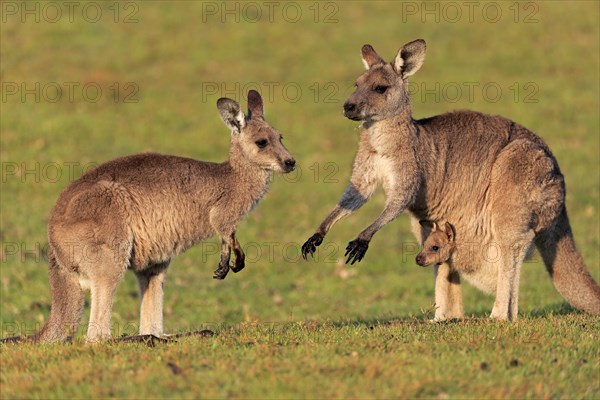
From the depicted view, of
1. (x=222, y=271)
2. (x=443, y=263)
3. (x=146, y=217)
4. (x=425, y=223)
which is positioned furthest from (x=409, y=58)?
(x=146, y=217)

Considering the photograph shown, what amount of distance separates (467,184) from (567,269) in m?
1.33

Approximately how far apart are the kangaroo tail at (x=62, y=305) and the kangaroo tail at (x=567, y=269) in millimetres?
4329

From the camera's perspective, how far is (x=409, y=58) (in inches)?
368

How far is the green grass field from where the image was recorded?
6582 mm

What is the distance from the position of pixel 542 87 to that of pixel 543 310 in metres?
12.7

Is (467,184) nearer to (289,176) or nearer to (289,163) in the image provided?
(289,163)

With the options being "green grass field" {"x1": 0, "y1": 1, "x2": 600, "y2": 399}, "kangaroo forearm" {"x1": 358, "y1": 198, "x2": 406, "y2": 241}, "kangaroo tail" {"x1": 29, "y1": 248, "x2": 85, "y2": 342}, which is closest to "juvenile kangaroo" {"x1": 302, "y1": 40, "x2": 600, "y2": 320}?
"kangaroo forearm" {"x1": 358, "y1": 198, "x2": 406, "y2": 241}

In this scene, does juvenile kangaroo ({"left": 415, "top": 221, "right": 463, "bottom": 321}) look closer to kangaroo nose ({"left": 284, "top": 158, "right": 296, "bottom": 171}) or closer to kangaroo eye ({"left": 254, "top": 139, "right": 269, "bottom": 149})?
kangaroo nose ({"left": 284, "top": 158, "right": 296, "bottom": 171})

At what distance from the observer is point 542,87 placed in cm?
2253

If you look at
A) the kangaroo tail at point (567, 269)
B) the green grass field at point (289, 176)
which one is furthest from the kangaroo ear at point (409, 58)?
the green grass field at point (289, 176)

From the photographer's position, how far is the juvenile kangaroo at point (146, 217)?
808cm

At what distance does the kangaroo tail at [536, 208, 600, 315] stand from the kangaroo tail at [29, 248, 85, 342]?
4329mm

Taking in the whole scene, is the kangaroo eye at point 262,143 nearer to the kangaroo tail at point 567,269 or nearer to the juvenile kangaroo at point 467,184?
the juvenile kangaroo at point 467,184

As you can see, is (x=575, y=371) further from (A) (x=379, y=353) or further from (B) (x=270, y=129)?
(B) (x=270, y=129)
